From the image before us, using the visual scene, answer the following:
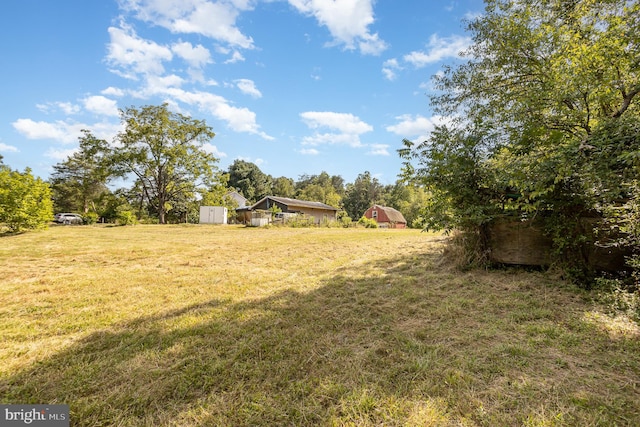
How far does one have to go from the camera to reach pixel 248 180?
49.6 metres

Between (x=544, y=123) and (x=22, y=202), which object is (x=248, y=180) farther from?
(x=544, y=123)

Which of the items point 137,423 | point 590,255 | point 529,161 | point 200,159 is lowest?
point 137,423

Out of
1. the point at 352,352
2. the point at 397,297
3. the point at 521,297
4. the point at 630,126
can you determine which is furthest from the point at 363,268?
the point at 630,126

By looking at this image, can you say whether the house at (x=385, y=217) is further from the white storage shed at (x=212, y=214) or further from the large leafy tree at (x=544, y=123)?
the large leafy tree at (x=544, y=123)

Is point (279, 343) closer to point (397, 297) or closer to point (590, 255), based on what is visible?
point (397, 297)

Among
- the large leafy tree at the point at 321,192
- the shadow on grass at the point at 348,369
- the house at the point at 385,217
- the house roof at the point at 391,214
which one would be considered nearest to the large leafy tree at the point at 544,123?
the shadow on grass at the point at 348,369

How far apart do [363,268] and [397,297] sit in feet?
6.44

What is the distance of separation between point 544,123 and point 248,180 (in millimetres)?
48274

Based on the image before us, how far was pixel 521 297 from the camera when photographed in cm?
369

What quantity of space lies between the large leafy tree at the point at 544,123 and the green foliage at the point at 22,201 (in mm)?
15916

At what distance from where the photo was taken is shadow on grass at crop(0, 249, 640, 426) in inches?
67.1

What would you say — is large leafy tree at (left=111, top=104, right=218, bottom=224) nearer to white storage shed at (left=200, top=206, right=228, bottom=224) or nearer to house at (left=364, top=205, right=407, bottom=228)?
white storage shed at (left=200, top=206, right=228, bottom=224)

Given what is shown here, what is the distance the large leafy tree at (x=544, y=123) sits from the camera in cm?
328

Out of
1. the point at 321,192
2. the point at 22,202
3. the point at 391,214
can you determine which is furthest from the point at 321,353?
the point at 321,192
